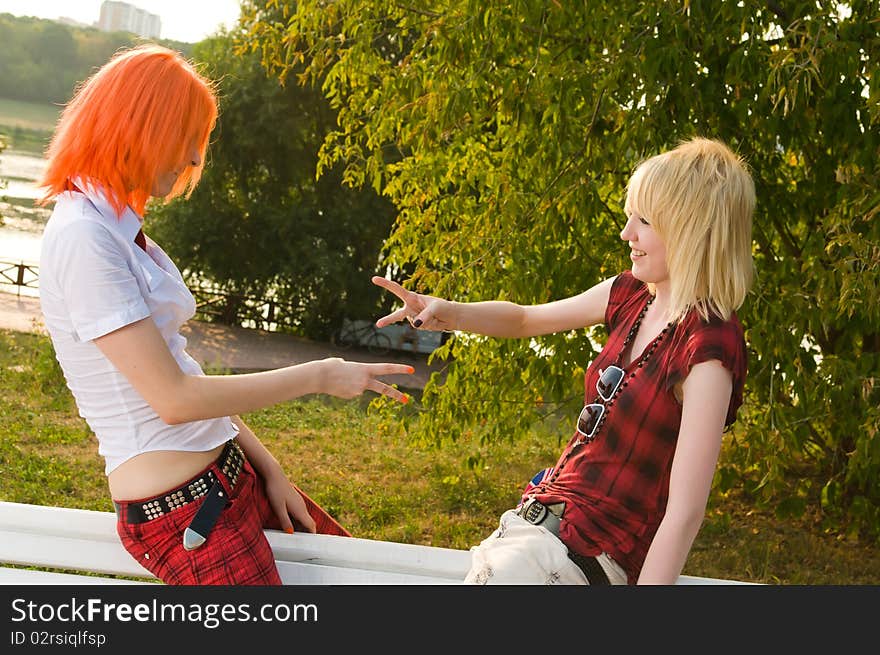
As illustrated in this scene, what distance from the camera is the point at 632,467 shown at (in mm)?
2123

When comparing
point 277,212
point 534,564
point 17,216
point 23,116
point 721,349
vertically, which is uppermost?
point 721,349

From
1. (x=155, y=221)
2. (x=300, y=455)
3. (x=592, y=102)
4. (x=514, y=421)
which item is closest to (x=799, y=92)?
(x=592, y=102)

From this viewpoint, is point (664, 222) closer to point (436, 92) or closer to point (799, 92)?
point (799, 92)

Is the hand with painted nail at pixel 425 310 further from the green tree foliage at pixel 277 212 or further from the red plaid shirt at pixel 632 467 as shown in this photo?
the green tree foliage at pixel 277 212

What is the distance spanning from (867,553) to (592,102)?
11.5 feet

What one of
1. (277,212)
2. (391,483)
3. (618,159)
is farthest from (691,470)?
(277,212)

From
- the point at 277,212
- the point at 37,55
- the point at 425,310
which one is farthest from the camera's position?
the point at 37,55

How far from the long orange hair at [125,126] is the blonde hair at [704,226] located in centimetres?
96

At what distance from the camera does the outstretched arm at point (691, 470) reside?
194cm

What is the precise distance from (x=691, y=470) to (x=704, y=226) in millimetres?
486

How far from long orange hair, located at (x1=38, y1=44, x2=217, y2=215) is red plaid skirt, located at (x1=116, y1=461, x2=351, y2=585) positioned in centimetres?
64

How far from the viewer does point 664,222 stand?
6.98 feet

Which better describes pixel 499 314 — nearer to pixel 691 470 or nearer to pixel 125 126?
pixel 691 470

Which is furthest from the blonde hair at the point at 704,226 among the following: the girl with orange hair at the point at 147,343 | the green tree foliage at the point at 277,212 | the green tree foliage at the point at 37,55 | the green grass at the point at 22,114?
the green grass at the point at 22,114
